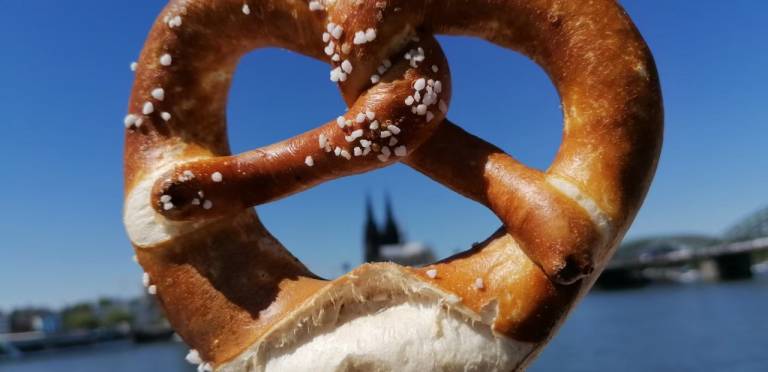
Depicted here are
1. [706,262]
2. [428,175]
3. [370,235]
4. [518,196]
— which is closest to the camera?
[518,196]

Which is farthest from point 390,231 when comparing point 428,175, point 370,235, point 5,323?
point 428,175

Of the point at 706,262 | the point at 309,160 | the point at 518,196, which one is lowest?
the point at 706,262

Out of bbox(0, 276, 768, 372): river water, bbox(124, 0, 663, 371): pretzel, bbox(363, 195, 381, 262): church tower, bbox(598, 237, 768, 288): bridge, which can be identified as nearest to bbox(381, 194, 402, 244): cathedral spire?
bbox(363, 195, 381, 262): church tower

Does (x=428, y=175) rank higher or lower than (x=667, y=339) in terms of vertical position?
higher

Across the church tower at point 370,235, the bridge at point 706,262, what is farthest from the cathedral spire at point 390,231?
the bridge at point 706,262

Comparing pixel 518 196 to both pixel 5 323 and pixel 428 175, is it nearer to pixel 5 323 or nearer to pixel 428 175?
pixel 428 175

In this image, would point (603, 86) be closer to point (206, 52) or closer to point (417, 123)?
point (417, 123)

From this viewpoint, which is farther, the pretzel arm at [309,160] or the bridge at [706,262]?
the bridge at [706,262]

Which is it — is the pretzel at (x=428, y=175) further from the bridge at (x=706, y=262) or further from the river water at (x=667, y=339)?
the bridge at (x=706, y=262)

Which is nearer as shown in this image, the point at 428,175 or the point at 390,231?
the point at 428,175

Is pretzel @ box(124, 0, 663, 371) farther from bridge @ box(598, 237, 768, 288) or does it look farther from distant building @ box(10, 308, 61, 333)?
distant building @ box(10, 308, 61, 333)
